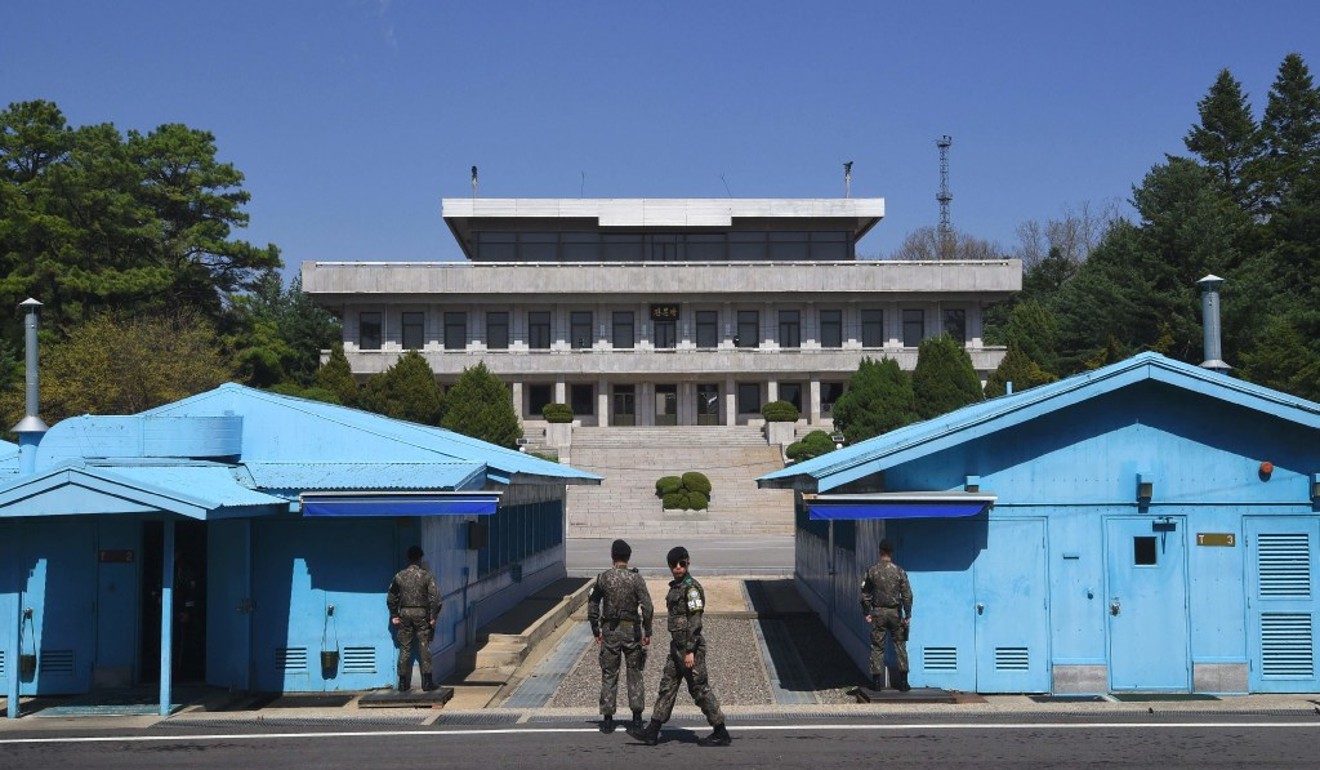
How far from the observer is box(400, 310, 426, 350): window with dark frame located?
233ft

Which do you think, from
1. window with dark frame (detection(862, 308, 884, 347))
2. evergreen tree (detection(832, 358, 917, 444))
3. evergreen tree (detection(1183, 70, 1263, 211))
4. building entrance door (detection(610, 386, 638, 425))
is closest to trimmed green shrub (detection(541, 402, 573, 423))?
building entrance door (detection(610, 386, 638, 425))

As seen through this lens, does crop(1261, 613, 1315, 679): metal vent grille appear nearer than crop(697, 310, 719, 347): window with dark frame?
Yes

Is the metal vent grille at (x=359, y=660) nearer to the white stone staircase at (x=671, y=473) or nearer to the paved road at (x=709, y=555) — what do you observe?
the paved road at (x=709, y=555)

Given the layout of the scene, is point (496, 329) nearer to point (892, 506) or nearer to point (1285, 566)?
point (892, 506)

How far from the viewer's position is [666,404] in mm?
73938

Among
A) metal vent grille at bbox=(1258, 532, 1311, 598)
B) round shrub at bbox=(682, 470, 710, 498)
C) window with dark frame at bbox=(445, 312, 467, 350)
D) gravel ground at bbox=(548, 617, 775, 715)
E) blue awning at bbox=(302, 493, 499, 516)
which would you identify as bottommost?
gravel ground at bbox=(548, 617, 775, 715)

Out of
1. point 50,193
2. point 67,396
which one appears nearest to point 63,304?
point 50,193

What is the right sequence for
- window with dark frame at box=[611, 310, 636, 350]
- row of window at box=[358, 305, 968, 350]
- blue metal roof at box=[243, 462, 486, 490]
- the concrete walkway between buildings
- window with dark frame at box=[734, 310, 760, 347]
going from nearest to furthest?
1. the concrete walkway between buildings
2. blue metal roof at box=[243, 462, 486, 490]
3. row of window at box=[358, 305, 968, 350]
4. window with dark frame at box=[611, 310, 636, 350]
5. window with dark frame at box=[734, 310, 760, 347]

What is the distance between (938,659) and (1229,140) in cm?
6431

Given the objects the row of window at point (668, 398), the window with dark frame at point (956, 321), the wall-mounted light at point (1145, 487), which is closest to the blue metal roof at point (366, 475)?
the wall-mounted light at point (1145, 487)

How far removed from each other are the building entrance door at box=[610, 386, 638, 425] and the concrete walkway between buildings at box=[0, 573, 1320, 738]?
55.0 m

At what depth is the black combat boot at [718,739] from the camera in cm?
1147

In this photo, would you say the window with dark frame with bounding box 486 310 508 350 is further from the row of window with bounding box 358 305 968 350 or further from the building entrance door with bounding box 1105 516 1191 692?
the building entrance door with bounding box 1105 516 1191 692

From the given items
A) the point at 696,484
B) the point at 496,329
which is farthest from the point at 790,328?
the point at 696,484
